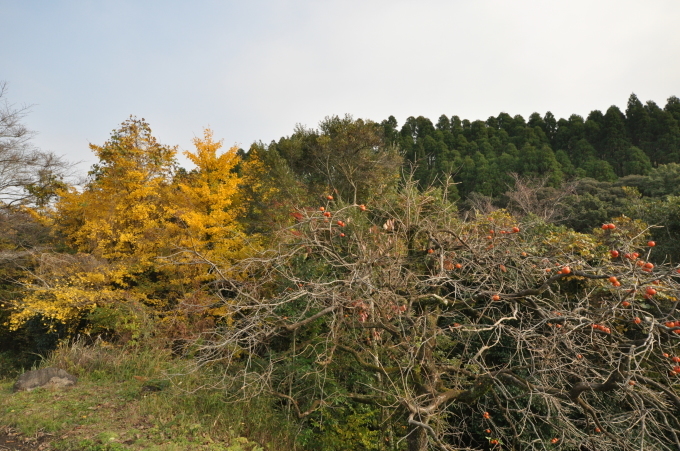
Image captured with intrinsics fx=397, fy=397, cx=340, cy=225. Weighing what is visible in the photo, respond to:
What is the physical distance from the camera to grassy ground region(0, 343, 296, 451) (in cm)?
412

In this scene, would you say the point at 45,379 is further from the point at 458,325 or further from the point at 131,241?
the point at 458,325

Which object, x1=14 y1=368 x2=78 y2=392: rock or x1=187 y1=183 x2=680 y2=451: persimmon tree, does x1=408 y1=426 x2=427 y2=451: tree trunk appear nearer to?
x1=187 y1=183 x2=680 y2=451: persimmon tree

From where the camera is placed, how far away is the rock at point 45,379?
5938 mm

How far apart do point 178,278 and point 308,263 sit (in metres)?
5.31

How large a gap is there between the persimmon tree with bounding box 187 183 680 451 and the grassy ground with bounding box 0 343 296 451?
0.45 m

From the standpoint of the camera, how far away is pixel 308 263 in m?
6.98

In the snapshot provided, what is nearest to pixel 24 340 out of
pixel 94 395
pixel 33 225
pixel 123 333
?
pixel 33 225

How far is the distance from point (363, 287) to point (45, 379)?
5.46 m

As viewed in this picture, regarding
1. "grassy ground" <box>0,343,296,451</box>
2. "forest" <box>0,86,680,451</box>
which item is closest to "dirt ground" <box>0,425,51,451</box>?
"grassy ground" <box>0,343,296,451</box>

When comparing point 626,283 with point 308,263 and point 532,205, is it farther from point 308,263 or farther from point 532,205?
point 532,205

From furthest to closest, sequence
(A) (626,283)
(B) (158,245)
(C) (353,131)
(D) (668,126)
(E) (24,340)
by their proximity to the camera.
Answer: (D) (668,126) < (C) (353,131) < (E) (24,340) < (B) (158,245) < (A) (626,283)

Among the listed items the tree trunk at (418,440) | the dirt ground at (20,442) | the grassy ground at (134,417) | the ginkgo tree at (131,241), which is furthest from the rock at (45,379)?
the tree trunk at (418,440)

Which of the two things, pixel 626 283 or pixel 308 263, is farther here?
pixel 308 263

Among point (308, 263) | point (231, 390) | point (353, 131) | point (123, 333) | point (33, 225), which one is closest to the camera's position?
point (231, 390)
